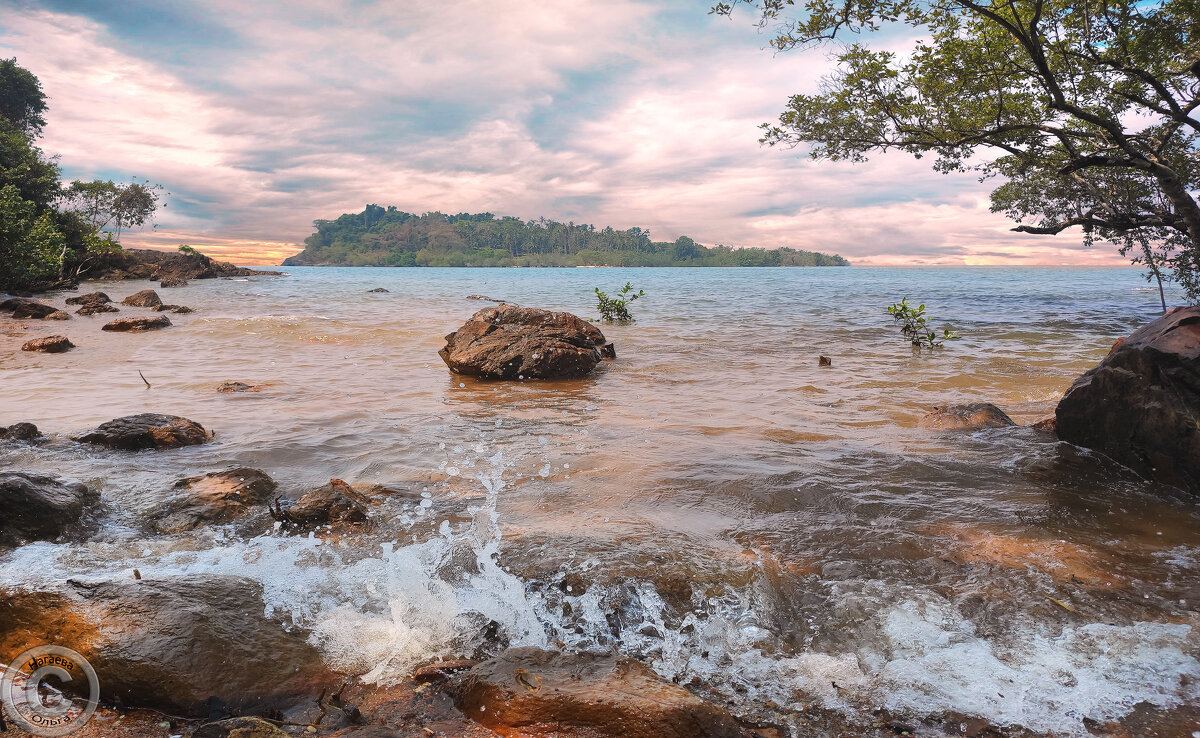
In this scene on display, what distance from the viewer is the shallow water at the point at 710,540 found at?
305cm

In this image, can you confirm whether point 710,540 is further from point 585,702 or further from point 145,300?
point 145,300

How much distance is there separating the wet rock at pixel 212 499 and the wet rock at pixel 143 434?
174 centimetres

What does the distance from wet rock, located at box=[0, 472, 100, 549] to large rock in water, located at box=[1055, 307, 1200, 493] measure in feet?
30.4

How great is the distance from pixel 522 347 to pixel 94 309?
20046 millimetres

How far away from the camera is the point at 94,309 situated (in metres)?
21.6

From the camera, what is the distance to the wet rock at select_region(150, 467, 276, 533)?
452 centimetres

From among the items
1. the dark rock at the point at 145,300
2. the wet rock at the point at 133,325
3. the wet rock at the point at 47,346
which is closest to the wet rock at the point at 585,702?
the wet rock at the point at 47,346

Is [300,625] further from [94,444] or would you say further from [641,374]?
[641,374]

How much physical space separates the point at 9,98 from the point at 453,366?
63634 millimetres

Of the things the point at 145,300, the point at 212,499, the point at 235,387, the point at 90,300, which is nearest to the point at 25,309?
the point at 90,300

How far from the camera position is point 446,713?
8.66 feet

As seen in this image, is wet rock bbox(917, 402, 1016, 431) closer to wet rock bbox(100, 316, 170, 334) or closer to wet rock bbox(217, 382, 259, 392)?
wet rock bbox(217, 382, 259, 392)

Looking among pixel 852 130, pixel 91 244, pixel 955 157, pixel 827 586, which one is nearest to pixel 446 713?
pixel 827 586

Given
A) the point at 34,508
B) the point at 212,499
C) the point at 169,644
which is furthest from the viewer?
the point at 212,499
